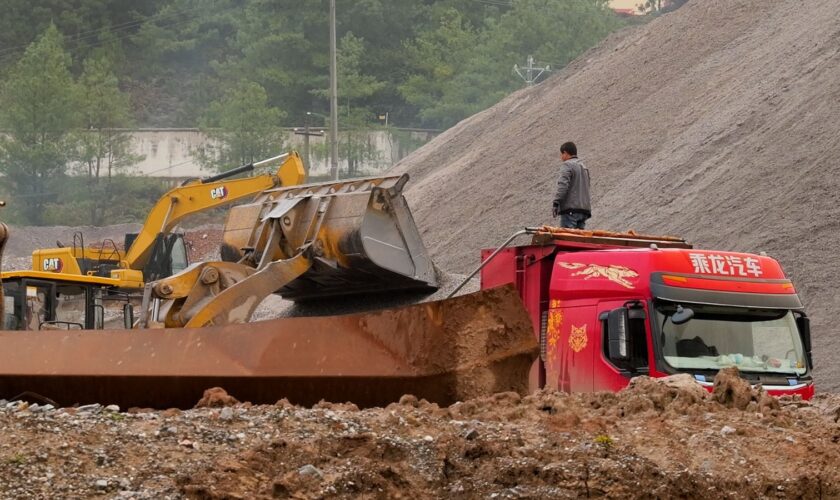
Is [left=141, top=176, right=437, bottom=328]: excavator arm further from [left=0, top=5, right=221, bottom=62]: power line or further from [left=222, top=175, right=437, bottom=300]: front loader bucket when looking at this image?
[left=0, top=5, right=221, bottom=62]: power line

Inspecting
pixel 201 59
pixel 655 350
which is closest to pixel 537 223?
pixel 655 350

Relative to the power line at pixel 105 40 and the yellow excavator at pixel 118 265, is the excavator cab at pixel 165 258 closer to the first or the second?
the yellow excavator at pixel 118 265

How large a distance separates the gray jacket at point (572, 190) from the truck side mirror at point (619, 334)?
13.6 feet

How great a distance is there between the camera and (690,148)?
2441 centimetres

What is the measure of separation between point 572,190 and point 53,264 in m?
11.3

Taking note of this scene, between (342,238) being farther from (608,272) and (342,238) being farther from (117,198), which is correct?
(117,198)

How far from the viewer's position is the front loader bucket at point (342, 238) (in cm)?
1189

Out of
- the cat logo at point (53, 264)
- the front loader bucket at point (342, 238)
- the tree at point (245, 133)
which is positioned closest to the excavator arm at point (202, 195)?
the cat logo at point (53, 264)

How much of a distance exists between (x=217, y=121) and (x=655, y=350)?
48254mm

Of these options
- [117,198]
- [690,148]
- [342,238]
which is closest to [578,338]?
[342,238]

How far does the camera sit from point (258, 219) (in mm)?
12781

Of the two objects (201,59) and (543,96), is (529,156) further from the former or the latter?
(201,59)

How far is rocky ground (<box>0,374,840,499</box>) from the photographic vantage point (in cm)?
545

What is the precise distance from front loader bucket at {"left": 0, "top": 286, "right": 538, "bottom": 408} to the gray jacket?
7.16 m
